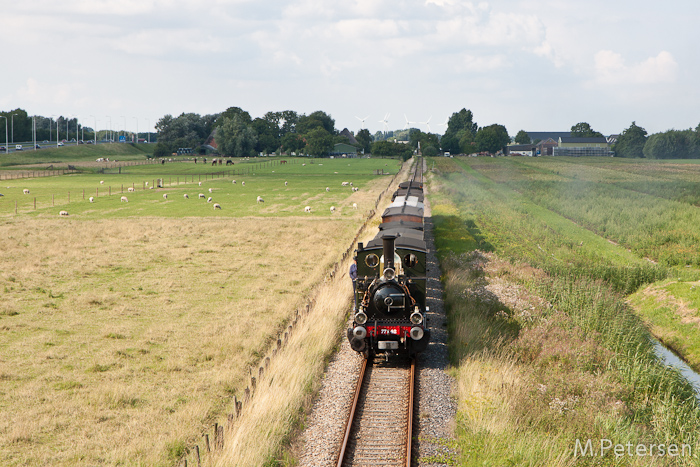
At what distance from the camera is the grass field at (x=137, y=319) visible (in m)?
15.4

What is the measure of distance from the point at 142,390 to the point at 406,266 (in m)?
9.07

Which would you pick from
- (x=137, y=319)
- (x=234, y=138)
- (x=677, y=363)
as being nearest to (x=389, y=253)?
(x=137, y=319)

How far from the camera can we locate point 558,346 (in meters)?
20.1

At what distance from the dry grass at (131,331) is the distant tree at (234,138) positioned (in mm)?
147939

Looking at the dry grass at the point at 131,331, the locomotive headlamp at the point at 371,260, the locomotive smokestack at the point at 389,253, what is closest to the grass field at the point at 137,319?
the dry grass at the point at 131,331

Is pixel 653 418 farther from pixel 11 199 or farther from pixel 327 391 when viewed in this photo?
pixel 11 199

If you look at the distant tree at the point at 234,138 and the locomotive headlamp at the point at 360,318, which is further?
the distant tree at the point at 234,138

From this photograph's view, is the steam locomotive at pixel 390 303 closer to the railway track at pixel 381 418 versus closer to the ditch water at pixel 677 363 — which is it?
the railway track at pixel 381 418

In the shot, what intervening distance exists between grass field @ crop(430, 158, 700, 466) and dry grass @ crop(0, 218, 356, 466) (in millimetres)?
7512

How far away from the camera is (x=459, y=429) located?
14.5 m

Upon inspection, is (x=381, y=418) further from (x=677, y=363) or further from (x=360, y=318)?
(x=677, y=363)

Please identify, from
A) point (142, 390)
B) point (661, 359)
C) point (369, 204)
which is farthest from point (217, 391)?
point (369, 204)

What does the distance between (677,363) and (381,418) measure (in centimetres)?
1445

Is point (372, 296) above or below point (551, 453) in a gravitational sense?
above
